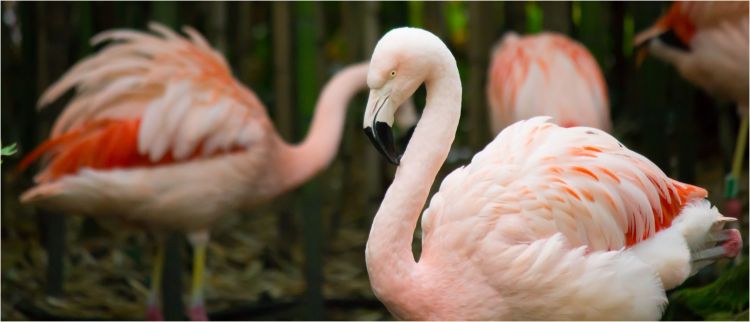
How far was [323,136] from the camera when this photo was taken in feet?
15.5

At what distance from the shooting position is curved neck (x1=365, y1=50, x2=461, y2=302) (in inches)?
115

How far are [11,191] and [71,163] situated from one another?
2023mm

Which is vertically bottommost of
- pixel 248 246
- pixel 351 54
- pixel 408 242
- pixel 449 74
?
pixel 248 246

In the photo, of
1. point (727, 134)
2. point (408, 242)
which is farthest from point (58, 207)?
point (727, 134)

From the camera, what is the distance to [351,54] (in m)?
6.04

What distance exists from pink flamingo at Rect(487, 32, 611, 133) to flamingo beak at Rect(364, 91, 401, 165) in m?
1.73

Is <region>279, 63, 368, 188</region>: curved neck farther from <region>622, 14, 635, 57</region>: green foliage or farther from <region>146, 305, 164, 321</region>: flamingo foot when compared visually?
<region>622, 14, 635, 57</region>: green foliage

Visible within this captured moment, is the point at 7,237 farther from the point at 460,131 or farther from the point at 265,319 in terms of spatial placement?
the point at 460,131

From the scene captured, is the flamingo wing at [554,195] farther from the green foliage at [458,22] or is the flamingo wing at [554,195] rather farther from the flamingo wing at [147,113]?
the green foliage at [458,22]

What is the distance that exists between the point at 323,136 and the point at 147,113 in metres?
0.75

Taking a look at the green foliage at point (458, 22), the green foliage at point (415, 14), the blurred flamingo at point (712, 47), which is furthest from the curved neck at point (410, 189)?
the green foliage at point (458, 22)

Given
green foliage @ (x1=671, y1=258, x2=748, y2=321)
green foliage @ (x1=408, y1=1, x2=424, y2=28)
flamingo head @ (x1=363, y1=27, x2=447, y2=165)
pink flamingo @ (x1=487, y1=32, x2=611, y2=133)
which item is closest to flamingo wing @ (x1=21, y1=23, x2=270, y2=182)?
pink flamingo @ (x1=487, y1=32, x2=611, y2=133)

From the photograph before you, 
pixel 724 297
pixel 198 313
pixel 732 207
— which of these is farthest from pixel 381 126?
pixel 732 207

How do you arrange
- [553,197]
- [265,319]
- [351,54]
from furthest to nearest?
1. [351,54]
2. [265,319]
3. [553,197]
